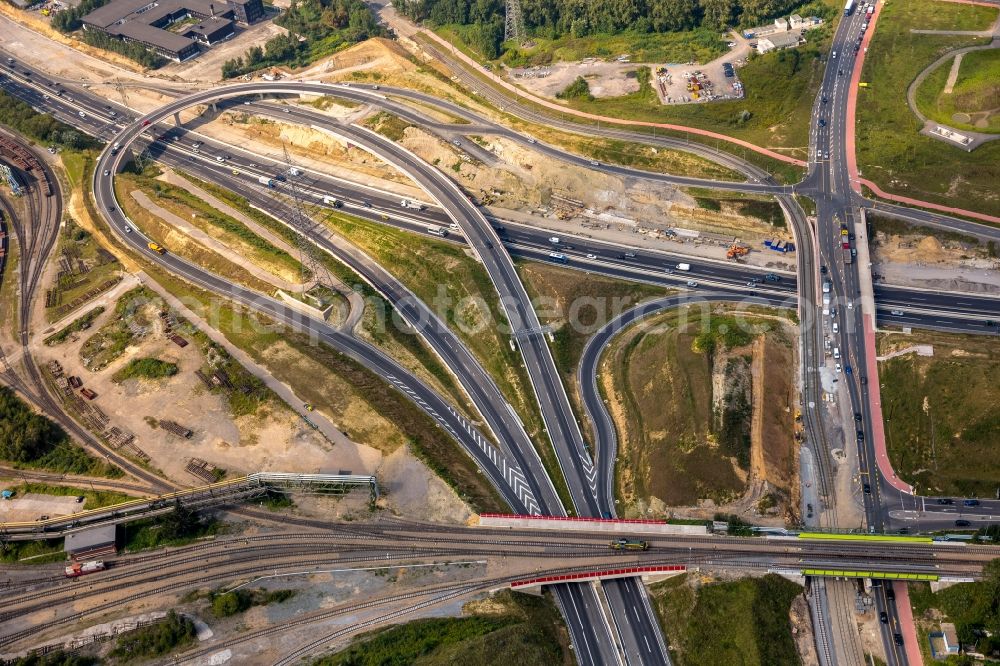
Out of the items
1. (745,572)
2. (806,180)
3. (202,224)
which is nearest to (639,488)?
(745,572)

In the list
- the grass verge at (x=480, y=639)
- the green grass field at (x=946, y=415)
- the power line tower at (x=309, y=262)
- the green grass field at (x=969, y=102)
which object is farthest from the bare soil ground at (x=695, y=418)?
the green grass field at (x=969, y=102)

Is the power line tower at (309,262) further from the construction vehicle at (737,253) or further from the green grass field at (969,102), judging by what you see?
the green grass field at (969,102)

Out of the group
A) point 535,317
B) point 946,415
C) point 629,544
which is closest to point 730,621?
point 629,544

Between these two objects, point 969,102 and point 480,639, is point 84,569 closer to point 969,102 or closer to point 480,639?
point 480,639

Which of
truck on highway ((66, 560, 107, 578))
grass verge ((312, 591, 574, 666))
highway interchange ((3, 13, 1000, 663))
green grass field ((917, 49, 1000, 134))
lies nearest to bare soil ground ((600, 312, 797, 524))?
highway interchange ((3, 13, 1000, 663))

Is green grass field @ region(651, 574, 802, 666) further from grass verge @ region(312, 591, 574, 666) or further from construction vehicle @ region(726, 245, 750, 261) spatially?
construction vehicle @ region(726, 245, 750, 261)

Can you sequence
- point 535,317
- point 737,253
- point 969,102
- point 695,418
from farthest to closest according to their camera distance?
point 969,102 → point 737,253 → point 535,317 → point 695,418

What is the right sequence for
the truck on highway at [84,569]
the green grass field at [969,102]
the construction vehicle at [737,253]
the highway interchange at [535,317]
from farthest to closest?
the green grass field at [969,102] < the construction vehicle at [737,253] < the highway interchange at [535,317] < the truck on highway at [84,569]
